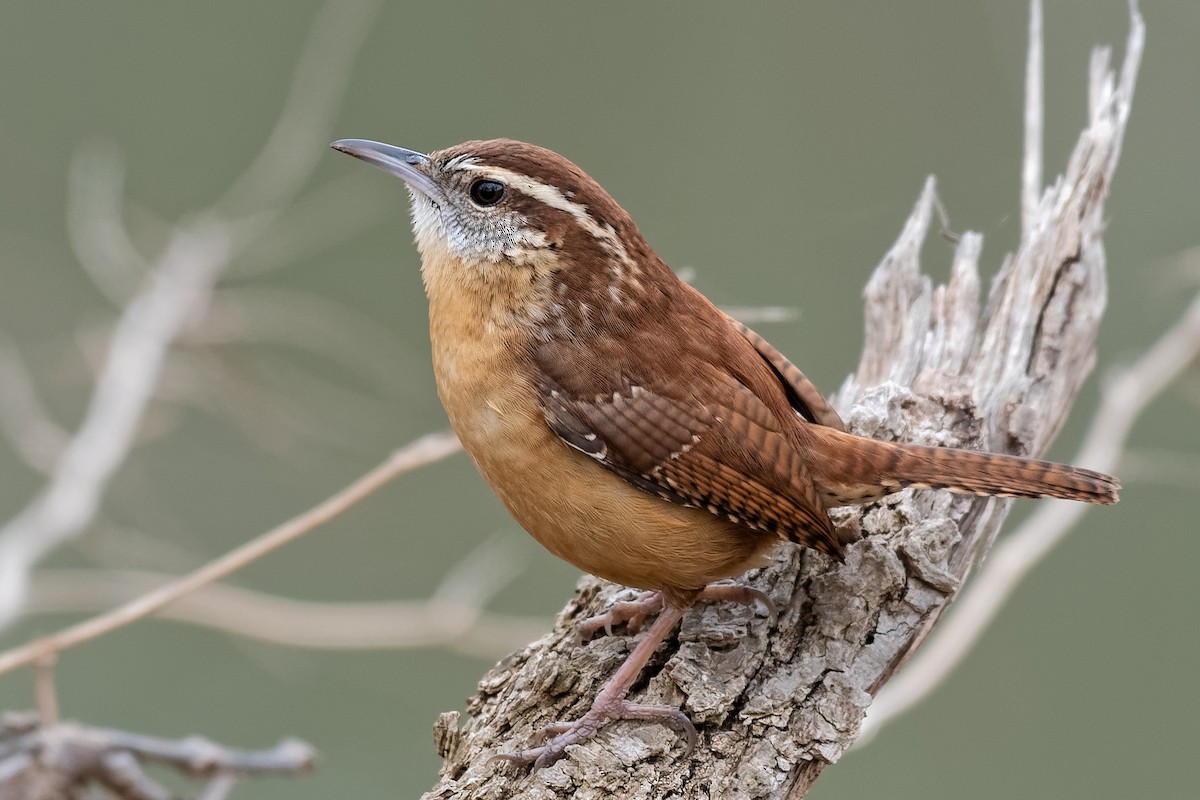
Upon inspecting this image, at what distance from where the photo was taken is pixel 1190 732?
5566mm

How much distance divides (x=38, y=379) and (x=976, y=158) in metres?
4.92

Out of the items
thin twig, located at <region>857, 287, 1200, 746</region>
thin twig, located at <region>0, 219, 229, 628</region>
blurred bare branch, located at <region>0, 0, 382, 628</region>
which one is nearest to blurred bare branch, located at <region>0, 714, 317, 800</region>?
thin twig, located at <region>0, 219, 229, 628</region>

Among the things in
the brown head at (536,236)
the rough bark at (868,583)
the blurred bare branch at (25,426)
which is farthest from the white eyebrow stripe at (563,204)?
the blurred bare branch at (25,426)

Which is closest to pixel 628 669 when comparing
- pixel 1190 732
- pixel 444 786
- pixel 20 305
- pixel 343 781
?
pixel 444 786

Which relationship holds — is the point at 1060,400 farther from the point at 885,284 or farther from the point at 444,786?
the point at 444,786

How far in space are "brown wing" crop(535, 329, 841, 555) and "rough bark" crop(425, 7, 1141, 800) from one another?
0.66ft

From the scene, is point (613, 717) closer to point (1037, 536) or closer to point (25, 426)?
point (1037, 536)

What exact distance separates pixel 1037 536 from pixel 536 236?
70.8 inches

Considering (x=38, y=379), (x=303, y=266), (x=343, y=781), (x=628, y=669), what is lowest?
(x=628, y=669)

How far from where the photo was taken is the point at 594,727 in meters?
2.60

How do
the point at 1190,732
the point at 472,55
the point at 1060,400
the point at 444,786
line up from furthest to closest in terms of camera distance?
the point at 472,55 → the point at 1190,732 → the point at 1060,400 → the point at 444,786

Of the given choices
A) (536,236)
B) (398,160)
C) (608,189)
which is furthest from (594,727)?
(608,189)

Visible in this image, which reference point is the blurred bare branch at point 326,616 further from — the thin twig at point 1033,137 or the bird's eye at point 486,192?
the thin twig at point 1033,137

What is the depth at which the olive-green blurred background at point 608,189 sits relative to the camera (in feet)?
19.0
